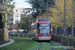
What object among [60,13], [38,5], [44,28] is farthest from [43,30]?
[38,5]

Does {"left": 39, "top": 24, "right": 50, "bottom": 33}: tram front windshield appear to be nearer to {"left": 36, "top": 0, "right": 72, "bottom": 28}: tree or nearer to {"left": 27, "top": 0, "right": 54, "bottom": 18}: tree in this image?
{"left": 36, "top": 0, "right": 72, "bottom": 28}: tree

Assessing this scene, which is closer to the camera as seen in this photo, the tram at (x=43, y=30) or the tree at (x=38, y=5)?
the tram at (x=43, y=30)

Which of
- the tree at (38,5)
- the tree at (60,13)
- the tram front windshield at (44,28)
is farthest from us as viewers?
the tree at (38,5)

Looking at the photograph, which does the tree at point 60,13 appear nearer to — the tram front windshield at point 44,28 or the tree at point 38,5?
the tree at point 38,5

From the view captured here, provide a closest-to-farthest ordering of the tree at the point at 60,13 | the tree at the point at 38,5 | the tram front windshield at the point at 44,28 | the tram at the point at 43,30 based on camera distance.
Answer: the tram at the point at 43,30 → the tram front windshield at the point at 44,28 → the tree at the point at 60,13 → the tree at the point at 38,5

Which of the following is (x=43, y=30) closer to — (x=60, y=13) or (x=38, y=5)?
(x=60, y=13)

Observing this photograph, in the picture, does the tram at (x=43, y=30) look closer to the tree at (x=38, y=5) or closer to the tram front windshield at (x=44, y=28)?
the tram front windshield at (x=44, y=28)

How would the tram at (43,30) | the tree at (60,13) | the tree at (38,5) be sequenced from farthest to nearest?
1. the tree at (38,5)
2. the tree at (60,13)
3. the tram at (43,30)

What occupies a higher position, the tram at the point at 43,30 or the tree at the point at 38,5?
the tree at the point at 38,5

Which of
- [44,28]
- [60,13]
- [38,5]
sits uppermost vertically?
[38,5]

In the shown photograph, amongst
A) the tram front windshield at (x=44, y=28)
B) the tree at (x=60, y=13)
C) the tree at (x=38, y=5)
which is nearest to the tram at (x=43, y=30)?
the tram front windshield at (x=44, y=28)

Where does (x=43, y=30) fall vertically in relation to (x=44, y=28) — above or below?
below

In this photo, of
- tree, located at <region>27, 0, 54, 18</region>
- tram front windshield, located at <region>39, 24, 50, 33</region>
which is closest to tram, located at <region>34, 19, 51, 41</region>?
tram front windshield, located at <region>39, 24, 50, 33</region>

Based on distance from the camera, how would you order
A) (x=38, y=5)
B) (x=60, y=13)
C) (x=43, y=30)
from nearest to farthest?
(x=43, y=30) → (x=60, y=13) → (x=38, y=5)
